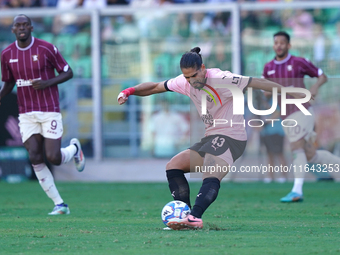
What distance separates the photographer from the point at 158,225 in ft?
19.0

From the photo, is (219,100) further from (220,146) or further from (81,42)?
(81,42)

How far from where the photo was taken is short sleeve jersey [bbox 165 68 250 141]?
17.8 feet

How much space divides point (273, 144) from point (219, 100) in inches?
230

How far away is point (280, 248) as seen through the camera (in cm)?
434

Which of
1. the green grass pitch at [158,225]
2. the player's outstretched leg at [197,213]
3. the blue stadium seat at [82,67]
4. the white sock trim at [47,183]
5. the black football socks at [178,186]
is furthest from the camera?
the blue stadium seat at [82,67]

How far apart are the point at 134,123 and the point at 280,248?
8.15 metres

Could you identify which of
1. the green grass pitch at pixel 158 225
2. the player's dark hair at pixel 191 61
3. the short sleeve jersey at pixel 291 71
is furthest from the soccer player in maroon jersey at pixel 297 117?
the player's dark hair at pixel 191 61

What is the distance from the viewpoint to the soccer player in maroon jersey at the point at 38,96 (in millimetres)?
7031

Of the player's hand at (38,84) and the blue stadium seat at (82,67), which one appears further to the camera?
the blue stadium seat at (82,67)

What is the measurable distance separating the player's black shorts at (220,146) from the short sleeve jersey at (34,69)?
2386 mm

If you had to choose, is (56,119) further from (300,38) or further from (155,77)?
(300,38)

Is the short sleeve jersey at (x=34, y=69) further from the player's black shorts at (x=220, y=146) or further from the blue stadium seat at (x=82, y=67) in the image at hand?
the blue stadium seat at (x=82, y=67)

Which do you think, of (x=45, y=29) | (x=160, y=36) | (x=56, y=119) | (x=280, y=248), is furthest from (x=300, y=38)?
(x=280, y=248)

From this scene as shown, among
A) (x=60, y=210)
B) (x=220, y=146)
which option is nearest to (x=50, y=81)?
(x=60, y=210)
